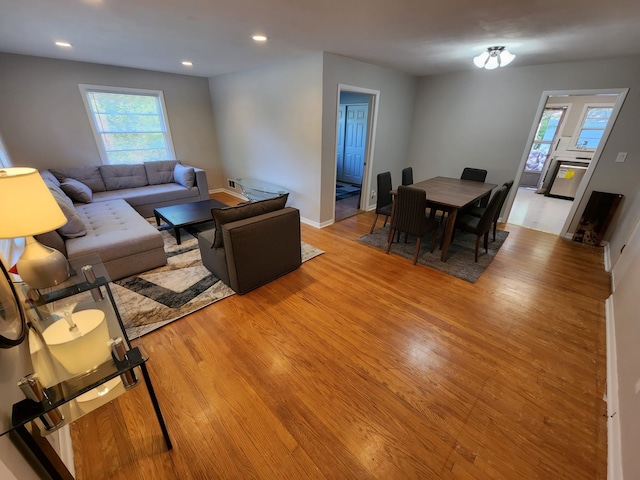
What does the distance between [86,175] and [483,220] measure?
18.7 feet

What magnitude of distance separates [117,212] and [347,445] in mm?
3619

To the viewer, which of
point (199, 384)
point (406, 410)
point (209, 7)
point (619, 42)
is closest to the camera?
point (406, 410)

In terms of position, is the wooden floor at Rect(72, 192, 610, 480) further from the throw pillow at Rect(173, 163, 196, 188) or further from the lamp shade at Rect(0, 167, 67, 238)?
the throw pillow at Rect(173, 163, 196, 188)

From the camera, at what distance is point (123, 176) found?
4.32m

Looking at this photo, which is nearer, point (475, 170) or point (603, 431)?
point (603, 431)

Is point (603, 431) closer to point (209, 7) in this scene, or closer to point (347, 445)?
point (347, 445)

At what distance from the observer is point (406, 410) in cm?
149

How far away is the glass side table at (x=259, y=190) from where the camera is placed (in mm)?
4410

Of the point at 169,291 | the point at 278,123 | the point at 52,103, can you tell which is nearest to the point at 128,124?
the point at 52,103

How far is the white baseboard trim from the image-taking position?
1214 millimetres

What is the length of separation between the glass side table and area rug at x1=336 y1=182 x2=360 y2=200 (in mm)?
1506

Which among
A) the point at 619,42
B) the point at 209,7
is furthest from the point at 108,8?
the point at 619,42

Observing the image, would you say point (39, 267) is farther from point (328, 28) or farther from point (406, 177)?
point (406, 177)

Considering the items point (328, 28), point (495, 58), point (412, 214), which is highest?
point (328, 28)
